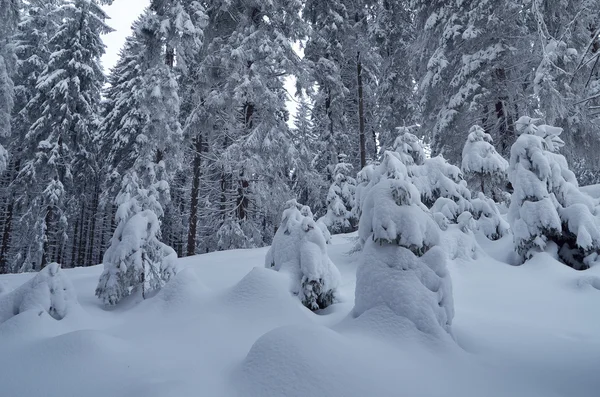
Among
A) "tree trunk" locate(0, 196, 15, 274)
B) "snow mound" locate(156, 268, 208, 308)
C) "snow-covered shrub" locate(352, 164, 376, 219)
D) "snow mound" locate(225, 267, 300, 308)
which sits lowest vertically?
"tree trunk" locate(0, 196, 15, 274)

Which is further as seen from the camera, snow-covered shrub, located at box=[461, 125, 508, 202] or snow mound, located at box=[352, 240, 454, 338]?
snow-covered shrub, located at box=[461, 125, 508, 202]

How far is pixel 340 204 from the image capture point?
14648mm

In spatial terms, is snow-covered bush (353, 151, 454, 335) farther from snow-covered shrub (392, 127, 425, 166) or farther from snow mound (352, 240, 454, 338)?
snow-covered shrub (392, 127, 425, 166)

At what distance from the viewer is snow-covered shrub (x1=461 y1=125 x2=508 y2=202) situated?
349 inches

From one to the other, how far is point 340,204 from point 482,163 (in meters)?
6.55

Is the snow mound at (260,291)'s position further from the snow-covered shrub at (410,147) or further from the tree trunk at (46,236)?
the tree trunk at (46,236)

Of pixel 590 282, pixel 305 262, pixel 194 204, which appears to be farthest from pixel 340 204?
pixel 305 262

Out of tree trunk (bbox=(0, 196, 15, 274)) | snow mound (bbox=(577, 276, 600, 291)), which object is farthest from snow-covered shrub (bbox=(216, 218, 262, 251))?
tree trunk (bbox=(0, 196, 15, 274))

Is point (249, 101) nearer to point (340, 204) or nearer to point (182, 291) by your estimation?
point (340, 204)

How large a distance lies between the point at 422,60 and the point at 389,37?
10.9 ft

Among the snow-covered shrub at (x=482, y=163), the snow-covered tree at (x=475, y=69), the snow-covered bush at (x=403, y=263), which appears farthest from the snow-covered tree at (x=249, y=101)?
the snow-covered bush at (x=403, y=263)

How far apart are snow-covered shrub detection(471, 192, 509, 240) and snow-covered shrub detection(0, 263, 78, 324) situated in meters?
8.09

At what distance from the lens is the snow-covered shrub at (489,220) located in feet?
26.6

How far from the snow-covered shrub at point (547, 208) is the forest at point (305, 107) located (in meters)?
0.03
